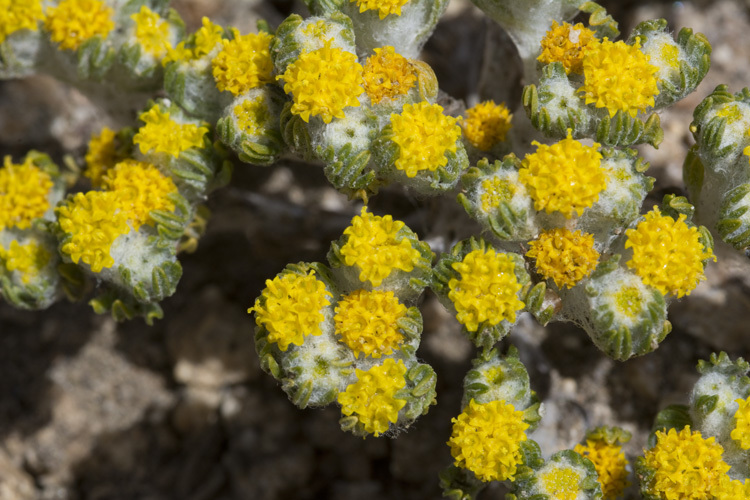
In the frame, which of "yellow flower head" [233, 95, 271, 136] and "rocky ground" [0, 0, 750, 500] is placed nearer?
"yellow flower head" [233, 95, 271, 136]

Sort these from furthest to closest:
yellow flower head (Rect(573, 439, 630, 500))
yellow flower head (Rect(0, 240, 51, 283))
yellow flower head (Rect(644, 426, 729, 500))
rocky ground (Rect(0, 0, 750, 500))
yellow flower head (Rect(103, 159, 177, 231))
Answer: rocky ground (Rect(0, 0, 750, 500))
yellow flower head (Rect(0, 240, 51, 283))
yellow flower head (Rect(103, 159, 177, 231))
yellow flower head (Rect(573, 439, 630, 500))
yellow flower head (Rect(644, 426, 729, 500))

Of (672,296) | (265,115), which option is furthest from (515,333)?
(265,115)

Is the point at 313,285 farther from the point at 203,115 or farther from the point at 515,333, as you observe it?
the point at 515,333

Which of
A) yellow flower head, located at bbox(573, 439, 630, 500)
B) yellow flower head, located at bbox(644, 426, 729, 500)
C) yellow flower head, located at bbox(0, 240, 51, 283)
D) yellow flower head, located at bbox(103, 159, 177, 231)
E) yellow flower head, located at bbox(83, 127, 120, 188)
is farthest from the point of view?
yellow flower head, located at bbox(83, 127, 120, 188)

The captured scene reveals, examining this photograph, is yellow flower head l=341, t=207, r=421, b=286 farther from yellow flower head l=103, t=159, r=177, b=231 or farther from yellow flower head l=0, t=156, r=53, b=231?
yellow flower head l=0, t=156, r=53, b=231

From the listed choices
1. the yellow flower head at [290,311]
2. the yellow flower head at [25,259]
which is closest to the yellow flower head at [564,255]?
the yellow flower head at [290,311]

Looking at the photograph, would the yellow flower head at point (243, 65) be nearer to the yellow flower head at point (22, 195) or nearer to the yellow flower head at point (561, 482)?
the yellow flower head at point (22, 195)

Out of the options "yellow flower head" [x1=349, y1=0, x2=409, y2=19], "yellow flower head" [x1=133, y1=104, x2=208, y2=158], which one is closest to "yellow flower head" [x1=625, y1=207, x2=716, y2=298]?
"yellow flower head" [x1=349, y1=0, x2=409, y2=19]
